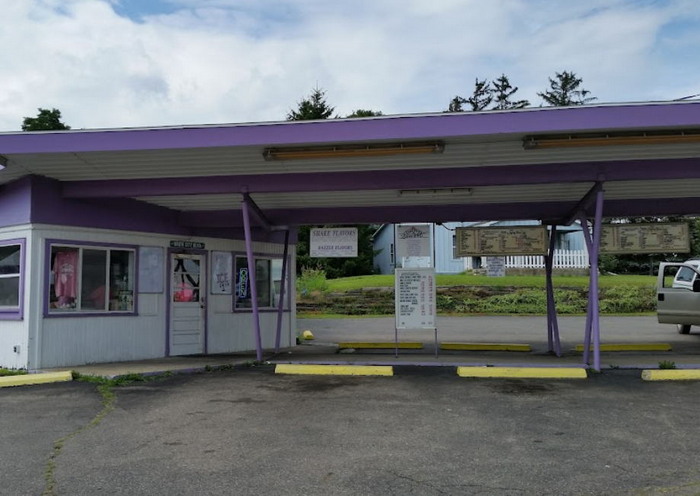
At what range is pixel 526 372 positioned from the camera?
9.31 m

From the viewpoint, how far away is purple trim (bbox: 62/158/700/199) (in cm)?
940

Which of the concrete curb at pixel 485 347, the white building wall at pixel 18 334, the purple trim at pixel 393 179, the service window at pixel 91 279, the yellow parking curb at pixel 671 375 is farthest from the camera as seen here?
the concrete curb at pixel 485 347

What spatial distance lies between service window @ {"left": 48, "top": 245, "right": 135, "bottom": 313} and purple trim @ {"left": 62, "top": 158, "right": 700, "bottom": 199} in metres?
1.17

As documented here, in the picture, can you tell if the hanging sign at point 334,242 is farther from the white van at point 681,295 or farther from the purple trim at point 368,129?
the white van at point 681,295

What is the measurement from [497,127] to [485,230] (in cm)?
399

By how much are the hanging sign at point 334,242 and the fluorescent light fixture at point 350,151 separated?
308cm

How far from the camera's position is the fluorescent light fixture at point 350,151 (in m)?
8.66

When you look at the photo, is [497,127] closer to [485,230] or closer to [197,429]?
[485,230]

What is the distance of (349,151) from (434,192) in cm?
248

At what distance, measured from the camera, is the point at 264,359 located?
11.3m

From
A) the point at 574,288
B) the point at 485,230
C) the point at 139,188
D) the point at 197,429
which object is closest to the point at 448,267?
the point at 574,288

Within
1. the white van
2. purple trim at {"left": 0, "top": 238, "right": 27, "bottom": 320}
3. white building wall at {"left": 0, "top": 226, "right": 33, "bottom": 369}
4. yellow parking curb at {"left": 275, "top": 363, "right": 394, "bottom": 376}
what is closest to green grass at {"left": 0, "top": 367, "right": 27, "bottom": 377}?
white building wall at {"left": 0, "top": 226, "right": 33, "bottom": 369}

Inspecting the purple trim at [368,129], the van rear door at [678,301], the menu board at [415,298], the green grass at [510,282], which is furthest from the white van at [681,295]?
the green grass at [510,282]

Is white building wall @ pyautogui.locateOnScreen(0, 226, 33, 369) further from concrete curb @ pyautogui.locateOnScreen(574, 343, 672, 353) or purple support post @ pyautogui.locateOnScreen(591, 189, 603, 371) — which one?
concrete curb @ pyautogui.locateOnScreen(574, 343, 672, 353)
